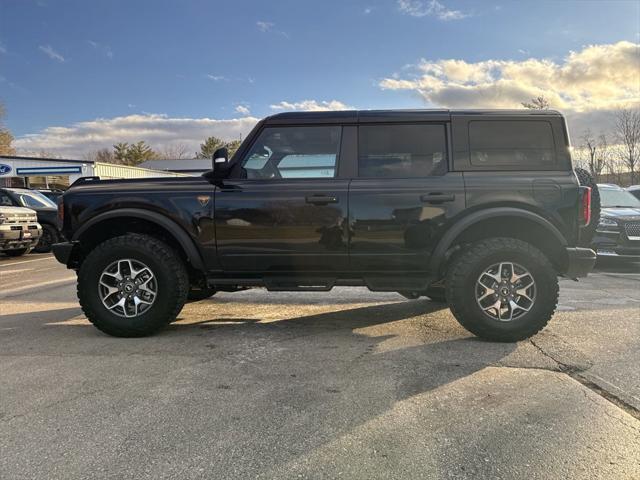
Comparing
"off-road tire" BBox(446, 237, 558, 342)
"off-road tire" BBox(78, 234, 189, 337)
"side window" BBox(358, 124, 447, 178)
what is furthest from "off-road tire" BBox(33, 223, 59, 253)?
"off-road tire" BBox(446, 237, 558, 342)

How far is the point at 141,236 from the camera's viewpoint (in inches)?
179

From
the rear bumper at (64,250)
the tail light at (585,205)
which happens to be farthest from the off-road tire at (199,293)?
the tail light at (585,205)

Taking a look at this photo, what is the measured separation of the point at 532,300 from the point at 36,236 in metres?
12.3

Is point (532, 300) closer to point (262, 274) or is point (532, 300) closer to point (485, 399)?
point (485, 399)

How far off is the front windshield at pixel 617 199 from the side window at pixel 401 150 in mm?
7138

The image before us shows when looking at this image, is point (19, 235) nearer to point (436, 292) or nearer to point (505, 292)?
point (436, 292)

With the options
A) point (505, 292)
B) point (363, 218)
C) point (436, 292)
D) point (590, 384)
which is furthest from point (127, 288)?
point (590, 384)

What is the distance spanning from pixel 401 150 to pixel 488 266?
1311mm

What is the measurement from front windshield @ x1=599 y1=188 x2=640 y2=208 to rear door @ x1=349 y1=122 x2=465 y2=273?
7174 millimetres

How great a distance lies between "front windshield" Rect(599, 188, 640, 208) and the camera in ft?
32.6

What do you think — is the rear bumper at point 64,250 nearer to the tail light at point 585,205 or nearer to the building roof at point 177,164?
the tail light at point 585,205

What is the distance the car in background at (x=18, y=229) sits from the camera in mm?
11273

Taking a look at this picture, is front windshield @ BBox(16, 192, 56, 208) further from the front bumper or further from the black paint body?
the black paint body

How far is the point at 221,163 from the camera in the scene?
4402 millimetres
